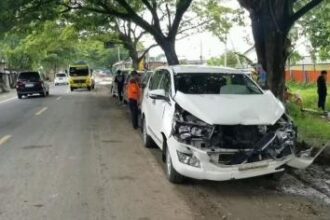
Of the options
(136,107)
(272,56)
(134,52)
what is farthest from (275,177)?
(134,52)

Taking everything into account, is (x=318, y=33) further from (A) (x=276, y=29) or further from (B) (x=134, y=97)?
(A) (x=276, y=29)

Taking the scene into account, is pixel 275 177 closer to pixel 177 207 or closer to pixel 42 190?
pixel 177 207

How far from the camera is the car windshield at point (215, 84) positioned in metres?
9.33

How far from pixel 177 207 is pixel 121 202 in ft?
2.52

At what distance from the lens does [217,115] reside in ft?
25.5

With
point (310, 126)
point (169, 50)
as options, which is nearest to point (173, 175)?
point (310, 126)

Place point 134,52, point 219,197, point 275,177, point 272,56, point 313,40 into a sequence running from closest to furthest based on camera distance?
point 219,197 < point 275,177 < point 272,56 < point 313,40 < point 134,52

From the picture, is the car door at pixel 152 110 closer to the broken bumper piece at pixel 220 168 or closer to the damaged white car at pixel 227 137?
the damaged white car at pixel 227 137

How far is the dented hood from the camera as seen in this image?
768 centimetres

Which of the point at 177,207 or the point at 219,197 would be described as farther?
the point at 219,197

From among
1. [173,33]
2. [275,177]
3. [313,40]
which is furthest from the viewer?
[313,40]

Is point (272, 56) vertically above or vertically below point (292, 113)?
above

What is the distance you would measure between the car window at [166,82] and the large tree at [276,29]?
3624 millimetres

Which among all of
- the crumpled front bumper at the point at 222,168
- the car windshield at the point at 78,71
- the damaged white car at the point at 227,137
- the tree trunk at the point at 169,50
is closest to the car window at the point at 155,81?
the damaged white car at the point at 227,137
